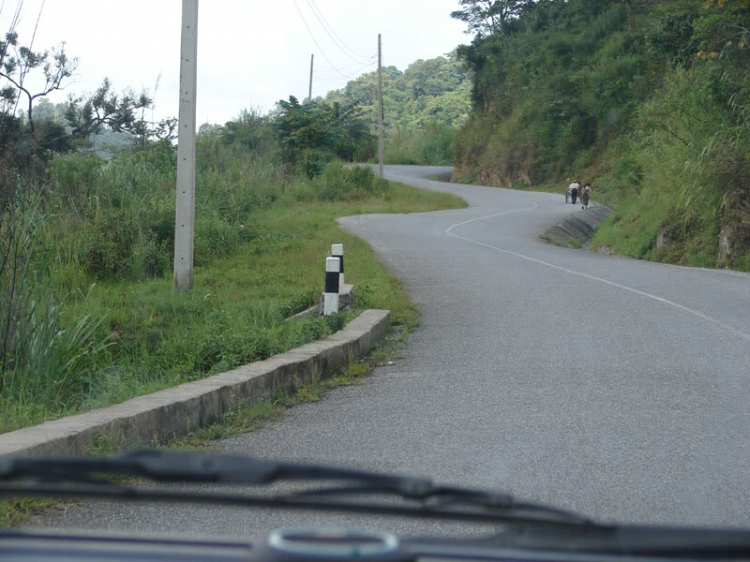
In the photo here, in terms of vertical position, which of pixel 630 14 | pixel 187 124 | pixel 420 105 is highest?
pixel 420 105

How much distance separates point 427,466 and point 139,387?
269 centimetres

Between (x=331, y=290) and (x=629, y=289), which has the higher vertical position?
(x=331, y=290)

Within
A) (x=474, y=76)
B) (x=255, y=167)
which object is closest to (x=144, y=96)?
(x=255, y=167)

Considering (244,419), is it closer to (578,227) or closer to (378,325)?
(378,325)

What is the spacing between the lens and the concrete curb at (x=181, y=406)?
4.70 meters

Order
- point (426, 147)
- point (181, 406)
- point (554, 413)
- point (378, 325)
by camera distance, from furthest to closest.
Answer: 1. point (426, 147)
2. point (378, 325)
3. point (554, 413)
4. point (181, 406)

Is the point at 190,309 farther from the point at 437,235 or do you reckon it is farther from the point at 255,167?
the point at 255,167

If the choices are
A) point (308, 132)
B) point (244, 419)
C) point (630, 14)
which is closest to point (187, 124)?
point (244, 419)

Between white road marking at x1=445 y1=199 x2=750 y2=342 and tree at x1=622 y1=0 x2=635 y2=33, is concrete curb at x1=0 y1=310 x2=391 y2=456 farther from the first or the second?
tree at x1=622 y1=0 x2=635 y2=33

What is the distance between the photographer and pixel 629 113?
4812cm

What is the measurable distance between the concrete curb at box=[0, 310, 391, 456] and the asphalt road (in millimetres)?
365

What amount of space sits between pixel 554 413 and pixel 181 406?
2.63 m

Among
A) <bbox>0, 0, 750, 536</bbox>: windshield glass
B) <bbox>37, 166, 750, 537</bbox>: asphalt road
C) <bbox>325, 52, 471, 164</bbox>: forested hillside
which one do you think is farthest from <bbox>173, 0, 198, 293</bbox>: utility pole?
<bbox>325, 52, 471, 164</bbox>: forested hillside

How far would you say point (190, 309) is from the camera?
11.5 m
